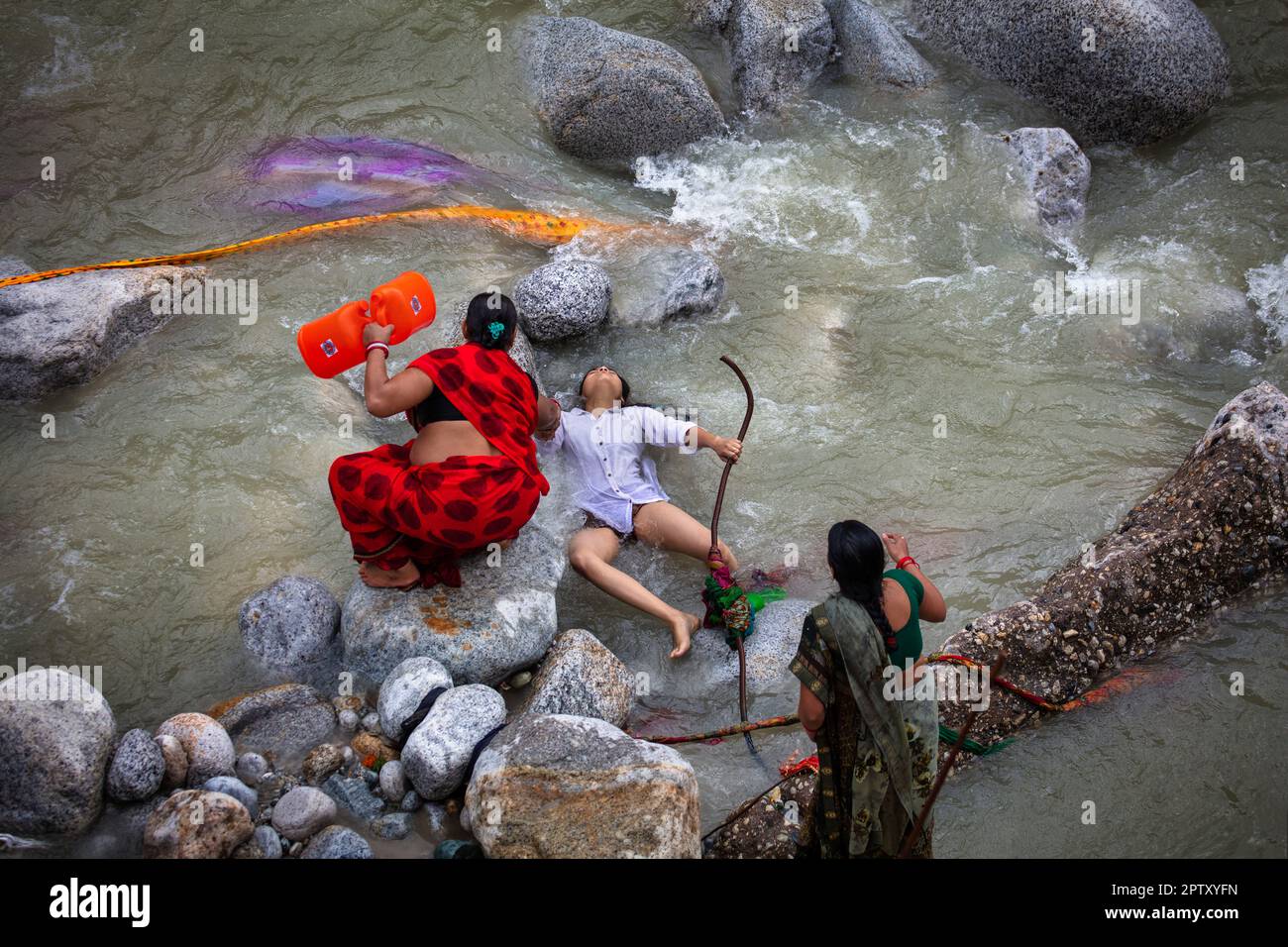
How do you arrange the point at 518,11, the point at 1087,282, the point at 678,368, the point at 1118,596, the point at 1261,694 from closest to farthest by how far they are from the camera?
the point at 1261,694 → the point at 1118,596 → the point at 678,368 → the point at 1087,282 → the point at 518,11

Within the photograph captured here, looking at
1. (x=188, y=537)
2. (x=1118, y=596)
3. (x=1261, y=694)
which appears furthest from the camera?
(x=188, y=537)

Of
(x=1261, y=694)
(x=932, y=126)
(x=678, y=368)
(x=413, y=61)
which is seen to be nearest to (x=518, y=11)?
(x=413, y=61)

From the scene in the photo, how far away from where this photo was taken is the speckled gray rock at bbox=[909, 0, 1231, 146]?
7684 mm

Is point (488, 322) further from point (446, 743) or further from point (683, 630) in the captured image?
point (446, 743)

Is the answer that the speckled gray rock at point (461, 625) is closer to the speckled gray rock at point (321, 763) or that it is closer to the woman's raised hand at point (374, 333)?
the speckled gray rock at point (321, 763)

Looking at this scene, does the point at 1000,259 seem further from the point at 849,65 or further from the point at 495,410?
the point at 495,410

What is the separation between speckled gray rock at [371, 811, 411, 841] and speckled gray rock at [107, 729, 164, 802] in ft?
2.60

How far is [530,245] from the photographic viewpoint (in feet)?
22.9

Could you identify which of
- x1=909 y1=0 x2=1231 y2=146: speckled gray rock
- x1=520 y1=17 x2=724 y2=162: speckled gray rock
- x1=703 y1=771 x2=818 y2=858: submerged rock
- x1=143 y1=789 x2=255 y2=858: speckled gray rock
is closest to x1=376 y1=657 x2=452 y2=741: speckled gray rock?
x1=143 y1=789 x2=255 y2=858: speckled gray rock

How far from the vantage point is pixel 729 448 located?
5270 mm

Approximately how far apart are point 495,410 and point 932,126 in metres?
4.79

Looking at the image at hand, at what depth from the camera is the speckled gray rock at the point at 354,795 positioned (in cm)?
412

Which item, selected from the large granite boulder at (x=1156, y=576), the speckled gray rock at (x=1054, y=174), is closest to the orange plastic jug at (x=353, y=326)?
the large granite boulder at (x=1156, y=576)

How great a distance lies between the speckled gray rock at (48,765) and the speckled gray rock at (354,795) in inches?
31.6
